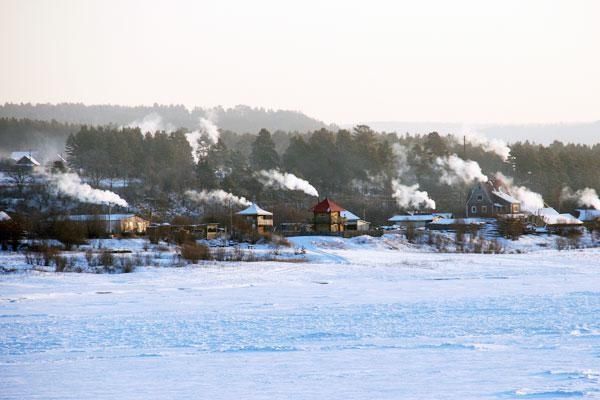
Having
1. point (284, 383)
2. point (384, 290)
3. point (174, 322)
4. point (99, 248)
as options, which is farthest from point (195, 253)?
point (284, 383)

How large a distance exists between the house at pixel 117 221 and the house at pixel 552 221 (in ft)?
129

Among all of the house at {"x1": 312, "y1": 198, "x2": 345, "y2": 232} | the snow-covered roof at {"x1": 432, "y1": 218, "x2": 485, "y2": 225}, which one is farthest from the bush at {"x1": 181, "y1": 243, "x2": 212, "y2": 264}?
the snow-covered roof at {"x1": 432, "y1": 218, "x2": 485, "y2": 225}

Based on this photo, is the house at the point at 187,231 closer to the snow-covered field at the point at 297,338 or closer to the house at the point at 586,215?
the snow-covered field at the point at 297,338

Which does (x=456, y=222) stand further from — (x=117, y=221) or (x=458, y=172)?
(x=117, y=221)

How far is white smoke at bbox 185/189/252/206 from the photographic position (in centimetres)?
8869

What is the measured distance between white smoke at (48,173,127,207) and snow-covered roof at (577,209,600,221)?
52774mm

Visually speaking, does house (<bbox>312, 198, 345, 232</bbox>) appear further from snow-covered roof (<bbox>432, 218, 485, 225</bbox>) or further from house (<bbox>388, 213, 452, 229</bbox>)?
snow-covered roof (<bbox>432, 218, 485, 225</bbox>)

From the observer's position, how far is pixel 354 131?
11544cm

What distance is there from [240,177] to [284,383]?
278 ft

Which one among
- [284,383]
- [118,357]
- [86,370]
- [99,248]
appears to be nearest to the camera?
[284,383]

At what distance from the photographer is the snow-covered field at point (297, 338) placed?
14.7 meters

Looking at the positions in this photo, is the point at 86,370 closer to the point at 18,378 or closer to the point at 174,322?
the point at 18,378

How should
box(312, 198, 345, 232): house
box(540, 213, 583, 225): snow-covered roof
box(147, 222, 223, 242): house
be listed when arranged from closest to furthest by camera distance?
1. box(147, 222, 223, 242): house
2. box(312, 198, 345, 232): house
3. box(540, 213, 583, 225): snow-covered roof

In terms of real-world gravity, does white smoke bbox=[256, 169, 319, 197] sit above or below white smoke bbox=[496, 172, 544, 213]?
above
